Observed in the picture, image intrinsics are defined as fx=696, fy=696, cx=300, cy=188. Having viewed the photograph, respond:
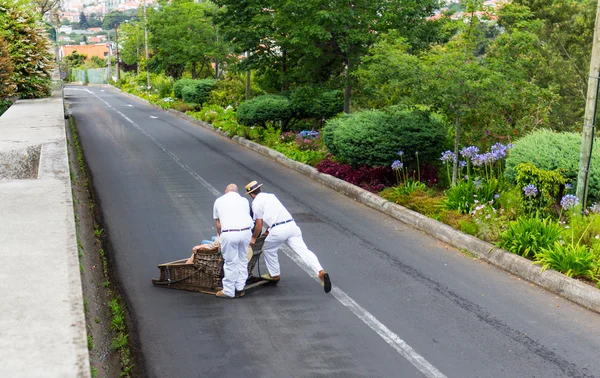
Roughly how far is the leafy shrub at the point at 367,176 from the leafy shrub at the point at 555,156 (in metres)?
3.98

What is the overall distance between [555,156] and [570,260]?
270cm

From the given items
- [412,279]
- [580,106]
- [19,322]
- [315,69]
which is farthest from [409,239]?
[580,106]

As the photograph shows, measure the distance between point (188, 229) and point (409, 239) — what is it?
3939 millimetres

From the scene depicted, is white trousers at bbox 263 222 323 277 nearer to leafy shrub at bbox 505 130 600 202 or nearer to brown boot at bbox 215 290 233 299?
brown boot at bbox 215 290 233 299

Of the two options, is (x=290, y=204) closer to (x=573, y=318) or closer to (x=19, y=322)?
(x=573, y=318)

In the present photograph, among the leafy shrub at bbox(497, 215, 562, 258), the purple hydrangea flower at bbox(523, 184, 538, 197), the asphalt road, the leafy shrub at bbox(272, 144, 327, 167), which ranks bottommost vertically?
the asphalt road

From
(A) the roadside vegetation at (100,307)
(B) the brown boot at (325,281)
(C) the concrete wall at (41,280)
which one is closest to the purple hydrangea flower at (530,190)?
(B) the brown boot at (325,281)

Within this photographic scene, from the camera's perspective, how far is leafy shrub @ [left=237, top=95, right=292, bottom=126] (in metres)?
24.0

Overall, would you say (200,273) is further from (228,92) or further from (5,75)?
(228,92)

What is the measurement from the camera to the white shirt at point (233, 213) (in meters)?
8.77

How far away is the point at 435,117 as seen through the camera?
53.8 ft

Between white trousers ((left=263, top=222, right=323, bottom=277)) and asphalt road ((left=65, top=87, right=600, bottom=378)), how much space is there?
37 cm

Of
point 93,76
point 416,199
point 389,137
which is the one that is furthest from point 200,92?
point 93,76

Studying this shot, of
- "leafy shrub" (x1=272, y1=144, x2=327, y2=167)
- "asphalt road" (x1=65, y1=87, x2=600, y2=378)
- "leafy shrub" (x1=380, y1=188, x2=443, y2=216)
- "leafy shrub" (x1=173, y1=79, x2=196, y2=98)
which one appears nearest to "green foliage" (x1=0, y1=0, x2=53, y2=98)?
"leafy shrub" (x1=173, y1=79, x2=196, y2=98)
